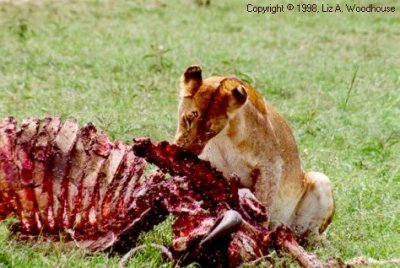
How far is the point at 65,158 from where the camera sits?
4.94m

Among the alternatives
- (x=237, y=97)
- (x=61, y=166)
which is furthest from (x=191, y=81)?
(x=61, y=166)

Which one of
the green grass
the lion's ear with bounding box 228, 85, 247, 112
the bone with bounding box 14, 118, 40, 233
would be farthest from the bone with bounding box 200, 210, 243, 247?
the lion's ear with bounding box 228, 85, 247, 112

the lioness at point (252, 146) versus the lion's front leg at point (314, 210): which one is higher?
the lioness at point (252, 146)

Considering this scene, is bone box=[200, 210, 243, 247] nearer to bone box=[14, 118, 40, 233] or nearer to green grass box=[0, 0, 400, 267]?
green grass box=[0, 0, 400, 267]

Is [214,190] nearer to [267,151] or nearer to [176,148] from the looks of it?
[176,148]

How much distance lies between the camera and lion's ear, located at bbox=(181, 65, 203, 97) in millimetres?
5430

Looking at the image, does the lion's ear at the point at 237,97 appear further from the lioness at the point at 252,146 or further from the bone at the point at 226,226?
the bone at the point at 226,226

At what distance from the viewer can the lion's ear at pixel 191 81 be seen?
5430 mm

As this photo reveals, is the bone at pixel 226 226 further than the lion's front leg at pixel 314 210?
No

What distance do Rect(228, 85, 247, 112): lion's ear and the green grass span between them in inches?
28.6

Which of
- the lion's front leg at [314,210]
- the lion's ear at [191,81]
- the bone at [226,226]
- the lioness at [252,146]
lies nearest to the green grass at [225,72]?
the lion's front leg at [314,210]

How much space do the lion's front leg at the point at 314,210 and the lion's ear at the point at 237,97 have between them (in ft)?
2.49

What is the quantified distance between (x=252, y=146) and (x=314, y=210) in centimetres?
55

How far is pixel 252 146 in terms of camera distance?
5648 millimetres
